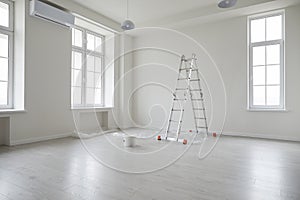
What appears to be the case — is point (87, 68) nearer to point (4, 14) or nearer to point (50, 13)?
point (50, 13)

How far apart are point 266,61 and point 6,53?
519 cm

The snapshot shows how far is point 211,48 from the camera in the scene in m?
4.83

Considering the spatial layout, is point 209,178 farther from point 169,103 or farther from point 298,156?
point 169,103

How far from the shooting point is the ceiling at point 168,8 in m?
4.05

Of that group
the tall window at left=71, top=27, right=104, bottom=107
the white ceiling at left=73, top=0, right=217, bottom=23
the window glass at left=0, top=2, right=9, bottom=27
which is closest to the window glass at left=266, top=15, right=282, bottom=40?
the white ceiling at left=73, top=0, right=217, bottom=23

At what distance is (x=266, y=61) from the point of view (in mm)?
4359

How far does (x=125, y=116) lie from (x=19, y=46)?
3.06 m

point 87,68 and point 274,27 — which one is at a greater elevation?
point 274,27

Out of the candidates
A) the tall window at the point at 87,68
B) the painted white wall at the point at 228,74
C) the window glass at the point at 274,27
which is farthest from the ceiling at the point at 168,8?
the tall window at the point at 87,68

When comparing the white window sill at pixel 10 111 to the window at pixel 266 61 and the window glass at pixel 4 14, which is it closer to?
the window glass at pixel 4 14

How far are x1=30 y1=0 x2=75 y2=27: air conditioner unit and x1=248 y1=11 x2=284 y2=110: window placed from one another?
3955 mm

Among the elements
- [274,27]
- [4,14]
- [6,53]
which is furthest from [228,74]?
[4,14]

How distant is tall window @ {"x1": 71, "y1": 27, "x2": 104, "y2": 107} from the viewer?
15.9ft

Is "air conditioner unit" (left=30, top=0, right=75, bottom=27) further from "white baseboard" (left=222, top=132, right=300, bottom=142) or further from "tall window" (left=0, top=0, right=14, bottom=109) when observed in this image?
"white baseboard" (left=222, top=132, right=300, bottom=142)
